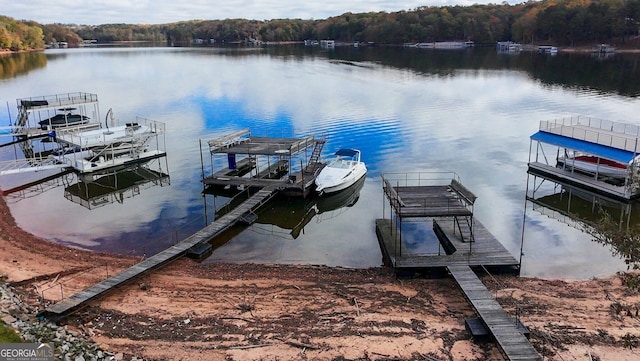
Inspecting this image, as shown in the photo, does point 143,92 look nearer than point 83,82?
Yes

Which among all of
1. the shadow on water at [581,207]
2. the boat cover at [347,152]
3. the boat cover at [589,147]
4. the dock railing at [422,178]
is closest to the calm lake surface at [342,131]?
the shadow on water at [581,207]

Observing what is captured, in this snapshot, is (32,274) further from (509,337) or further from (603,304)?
(603,304)

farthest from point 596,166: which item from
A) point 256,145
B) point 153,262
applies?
point 153,262

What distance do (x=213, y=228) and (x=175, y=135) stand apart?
27.7 m

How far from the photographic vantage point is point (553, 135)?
36.8 m

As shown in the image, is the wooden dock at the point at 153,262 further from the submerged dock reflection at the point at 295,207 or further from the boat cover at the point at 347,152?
the boat cover at the point at 347,152

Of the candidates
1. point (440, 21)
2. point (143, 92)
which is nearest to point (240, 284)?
point (143, 92)

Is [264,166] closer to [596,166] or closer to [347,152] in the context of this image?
[347,152]

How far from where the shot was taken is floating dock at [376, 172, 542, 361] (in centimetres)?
1591

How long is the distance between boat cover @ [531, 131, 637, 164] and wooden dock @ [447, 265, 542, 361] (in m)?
17.4

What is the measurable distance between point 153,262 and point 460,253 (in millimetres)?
13311

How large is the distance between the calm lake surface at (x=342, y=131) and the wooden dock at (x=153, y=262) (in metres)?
0.82

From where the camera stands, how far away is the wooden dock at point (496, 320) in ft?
48.4

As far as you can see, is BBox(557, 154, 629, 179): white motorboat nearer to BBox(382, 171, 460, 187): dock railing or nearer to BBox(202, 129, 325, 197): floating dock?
BBox(382, 171, 460, 187): dock railing
